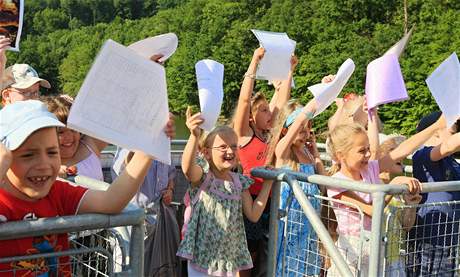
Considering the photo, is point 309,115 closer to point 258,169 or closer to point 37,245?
point 258,169

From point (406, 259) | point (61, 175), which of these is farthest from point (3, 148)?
point (406, 259)

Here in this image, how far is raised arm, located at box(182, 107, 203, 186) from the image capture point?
338 centimetres

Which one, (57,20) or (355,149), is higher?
(57,20)

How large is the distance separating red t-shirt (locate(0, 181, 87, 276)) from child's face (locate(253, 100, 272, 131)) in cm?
256

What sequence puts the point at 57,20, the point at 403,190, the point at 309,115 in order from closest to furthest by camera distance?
the point at 403,190 < the point at 309,115 < the point at 57,20

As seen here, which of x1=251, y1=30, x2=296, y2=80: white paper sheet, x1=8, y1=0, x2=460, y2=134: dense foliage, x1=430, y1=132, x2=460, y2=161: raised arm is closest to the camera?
x1=430, y1=132, x2=460, y2=161: raised arm

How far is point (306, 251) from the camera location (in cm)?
383

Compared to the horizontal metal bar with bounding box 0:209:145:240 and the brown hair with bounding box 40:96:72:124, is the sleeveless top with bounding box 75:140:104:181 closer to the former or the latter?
the brown hair with bounding box 40:96:72:124

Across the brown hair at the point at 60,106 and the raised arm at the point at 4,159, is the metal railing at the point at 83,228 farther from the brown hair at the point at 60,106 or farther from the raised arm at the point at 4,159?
the brown hair at the point at 60,106

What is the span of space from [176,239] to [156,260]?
0.20 m

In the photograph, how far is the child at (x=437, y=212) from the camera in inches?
154

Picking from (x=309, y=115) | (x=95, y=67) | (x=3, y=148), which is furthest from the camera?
(x=309, y=115)

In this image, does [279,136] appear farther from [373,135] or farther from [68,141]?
[68,141]

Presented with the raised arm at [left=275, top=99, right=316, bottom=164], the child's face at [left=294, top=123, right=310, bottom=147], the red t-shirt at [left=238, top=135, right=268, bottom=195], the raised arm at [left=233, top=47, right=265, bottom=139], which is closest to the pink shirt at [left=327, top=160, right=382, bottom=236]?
the raised arm at [left=275, top=99, right=316, bottom=164]
